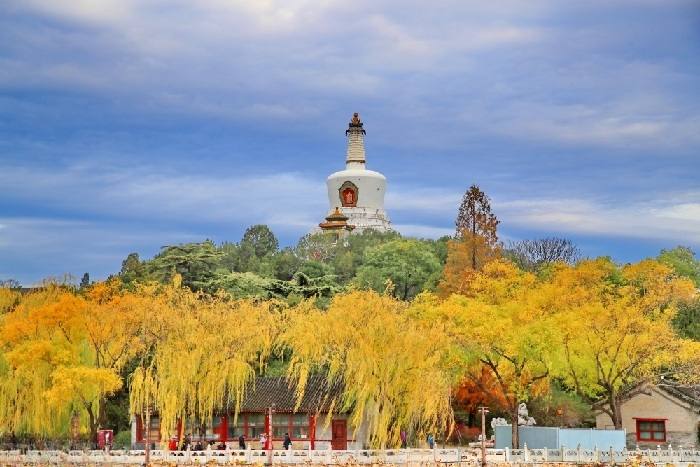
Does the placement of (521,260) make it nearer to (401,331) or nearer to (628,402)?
(628,402)

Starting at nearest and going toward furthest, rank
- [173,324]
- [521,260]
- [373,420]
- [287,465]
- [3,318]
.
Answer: [287,465] → [373,420] → [173,324] → [3,318] → [521,260]

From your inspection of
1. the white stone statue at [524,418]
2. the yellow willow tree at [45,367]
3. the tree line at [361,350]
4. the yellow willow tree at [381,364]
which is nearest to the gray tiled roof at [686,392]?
the tree line at [361,350]

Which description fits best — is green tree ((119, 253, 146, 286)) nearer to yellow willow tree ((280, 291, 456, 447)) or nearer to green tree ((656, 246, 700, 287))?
yellow willow tree ((280, 291, 456, 447))

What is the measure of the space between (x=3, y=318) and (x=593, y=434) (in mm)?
26569

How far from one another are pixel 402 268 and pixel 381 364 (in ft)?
107

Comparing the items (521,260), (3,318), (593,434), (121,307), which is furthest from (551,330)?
(521,260)

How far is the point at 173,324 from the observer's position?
42781 millimetres

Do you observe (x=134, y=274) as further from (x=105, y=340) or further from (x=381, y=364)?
(x=381, y=364)

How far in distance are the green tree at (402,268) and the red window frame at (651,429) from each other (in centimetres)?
2526

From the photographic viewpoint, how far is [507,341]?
133 feet

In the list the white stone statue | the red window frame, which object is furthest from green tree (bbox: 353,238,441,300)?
the red window frame

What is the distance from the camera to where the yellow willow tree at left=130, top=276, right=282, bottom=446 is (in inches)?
1606

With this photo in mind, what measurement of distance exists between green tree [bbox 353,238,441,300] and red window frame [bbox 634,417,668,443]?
25.3m

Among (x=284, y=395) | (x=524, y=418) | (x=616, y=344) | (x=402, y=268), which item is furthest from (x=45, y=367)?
(x=402, y=268)
